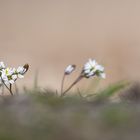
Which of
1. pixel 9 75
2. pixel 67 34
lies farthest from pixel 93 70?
pixel 67 34

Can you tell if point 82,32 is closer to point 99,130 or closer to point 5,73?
point 5,73

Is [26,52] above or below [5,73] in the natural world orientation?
above

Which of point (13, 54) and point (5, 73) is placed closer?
point (5, 73)

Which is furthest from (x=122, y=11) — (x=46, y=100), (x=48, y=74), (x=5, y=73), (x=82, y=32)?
(x=46, y=100)

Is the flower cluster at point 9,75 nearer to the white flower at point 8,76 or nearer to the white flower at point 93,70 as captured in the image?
the white flower at point 8,76

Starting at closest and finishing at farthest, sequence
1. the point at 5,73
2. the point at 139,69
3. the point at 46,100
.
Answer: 1. the point at 46,100
2. the point at 5,73
3. the point at 139,69

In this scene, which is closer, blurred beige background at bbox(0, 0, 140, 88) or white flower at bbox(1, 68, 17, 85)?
white flower at bbox(1, 68, 17, 85)

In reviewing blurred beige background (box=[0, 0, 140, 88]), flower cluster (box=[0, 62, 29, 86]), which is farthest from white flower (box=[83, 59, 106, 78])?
blurred beige background (box=[0, 0, 140, 88])

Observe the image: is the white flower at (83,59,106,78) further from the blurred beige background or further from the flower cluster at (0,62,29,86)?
the blurred beige background
